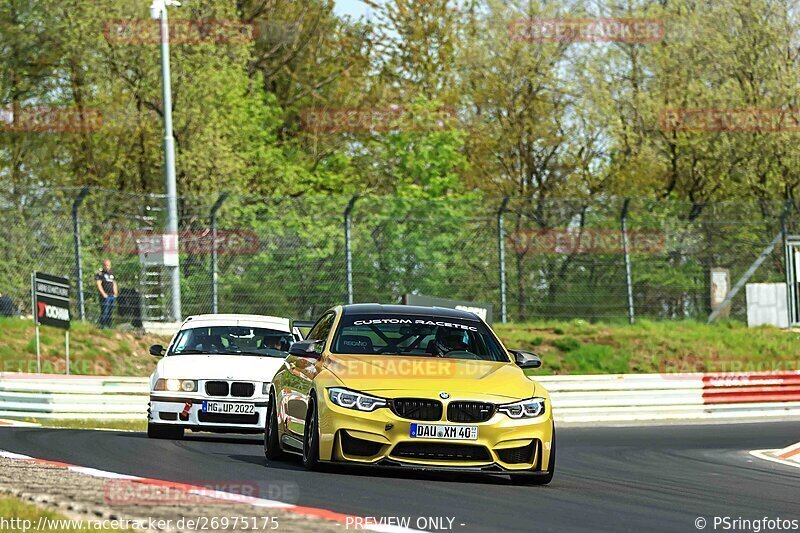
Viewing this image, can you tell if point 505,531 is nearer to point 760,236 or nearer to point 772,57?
point 760,236

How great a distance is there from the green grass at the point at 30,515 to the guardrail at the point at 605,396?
1302cm

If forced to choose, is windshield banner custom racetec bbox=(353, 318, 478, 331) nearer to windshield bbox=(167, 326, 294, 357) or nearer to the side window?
the side window

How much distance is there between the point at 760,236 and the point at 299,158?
20.0 metres

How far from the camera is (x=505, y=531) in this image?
26.9 feet

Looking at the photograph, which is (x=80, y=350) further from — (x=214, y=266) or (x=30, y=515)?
(x=30, y=515)

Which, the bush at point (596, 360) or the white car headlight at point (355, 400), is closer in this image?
the white car headlight at point (355, 400)

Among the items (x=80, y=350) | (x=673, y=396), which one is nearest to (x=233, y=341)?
(x=673, y=396)

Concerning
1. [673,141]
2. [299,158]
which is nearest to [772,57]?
[673,141]

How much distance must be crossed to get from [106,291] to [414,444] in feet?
61.5

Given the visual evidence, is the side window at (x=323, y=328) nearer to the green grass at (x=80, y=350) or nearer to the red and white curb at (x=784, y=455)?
the red and white curb at (x=784, y=455)

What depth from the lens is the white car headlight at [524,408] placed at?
11281 millimetres

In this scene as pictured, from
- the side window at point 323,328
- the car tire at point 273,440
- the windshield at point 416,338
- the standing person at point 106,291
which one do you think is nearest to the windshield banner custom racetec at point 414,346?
the windshield at point 416,338

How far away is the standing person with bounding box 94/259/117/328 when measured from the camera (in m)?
28.6

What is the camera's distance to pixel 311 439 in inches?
454
